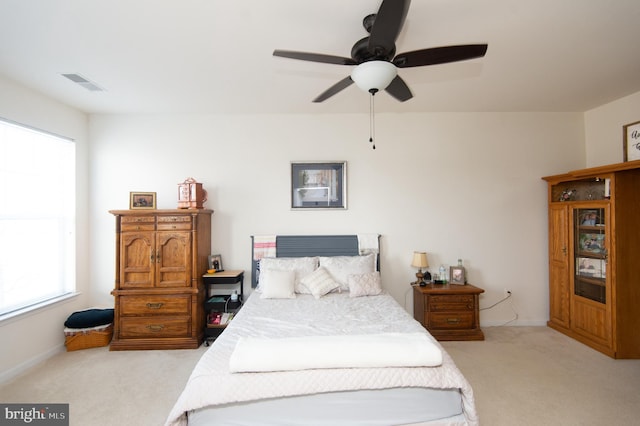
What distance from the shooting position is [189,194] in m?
3.31

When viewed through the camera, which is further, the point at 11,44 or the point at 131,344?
the point at 131,344

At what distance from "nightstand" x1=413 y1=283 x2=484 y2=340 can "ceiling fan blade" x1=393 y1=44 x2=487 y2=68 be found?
248 cm

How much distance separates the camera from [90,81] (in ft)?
8.96

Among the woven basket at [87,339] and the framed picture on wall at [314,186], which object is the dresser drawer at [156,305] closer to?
the woven basket at [87,339]

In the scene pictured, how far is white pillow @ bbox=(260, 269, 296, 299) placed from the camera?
2939 millimetres

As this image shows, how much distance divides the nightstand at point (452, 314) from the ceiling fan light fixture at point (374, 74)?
2.47 meters

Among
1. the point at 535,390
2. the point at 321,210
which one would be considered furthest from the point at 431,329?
the point at 321,210

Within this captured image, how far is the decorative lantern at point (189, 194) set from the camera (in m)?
3.30

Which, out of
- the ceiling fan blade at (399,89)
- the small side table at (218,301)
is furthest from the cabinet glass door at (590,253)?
the small side table at (218,301)

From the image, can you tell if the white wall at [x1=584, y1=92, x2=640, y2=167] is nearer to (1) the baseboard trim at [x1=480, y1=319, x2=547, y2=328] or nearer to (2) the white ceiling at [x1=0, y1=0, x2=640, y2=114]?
(2) the white ceiling at [x1=0, y1=0, x2=640, y2=114]

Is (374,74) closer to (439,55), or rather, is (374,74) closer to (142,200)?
(439,55)

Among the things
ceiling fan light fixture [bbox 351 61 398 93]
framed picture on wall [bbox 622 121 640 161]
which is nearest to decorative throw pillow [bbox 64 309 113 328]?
ceiling fan light fixture [bbox 351 61 398 93]

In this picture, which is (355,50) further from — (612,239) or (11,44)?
(612,239)

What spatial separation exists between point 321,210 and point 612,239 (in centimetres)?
320
